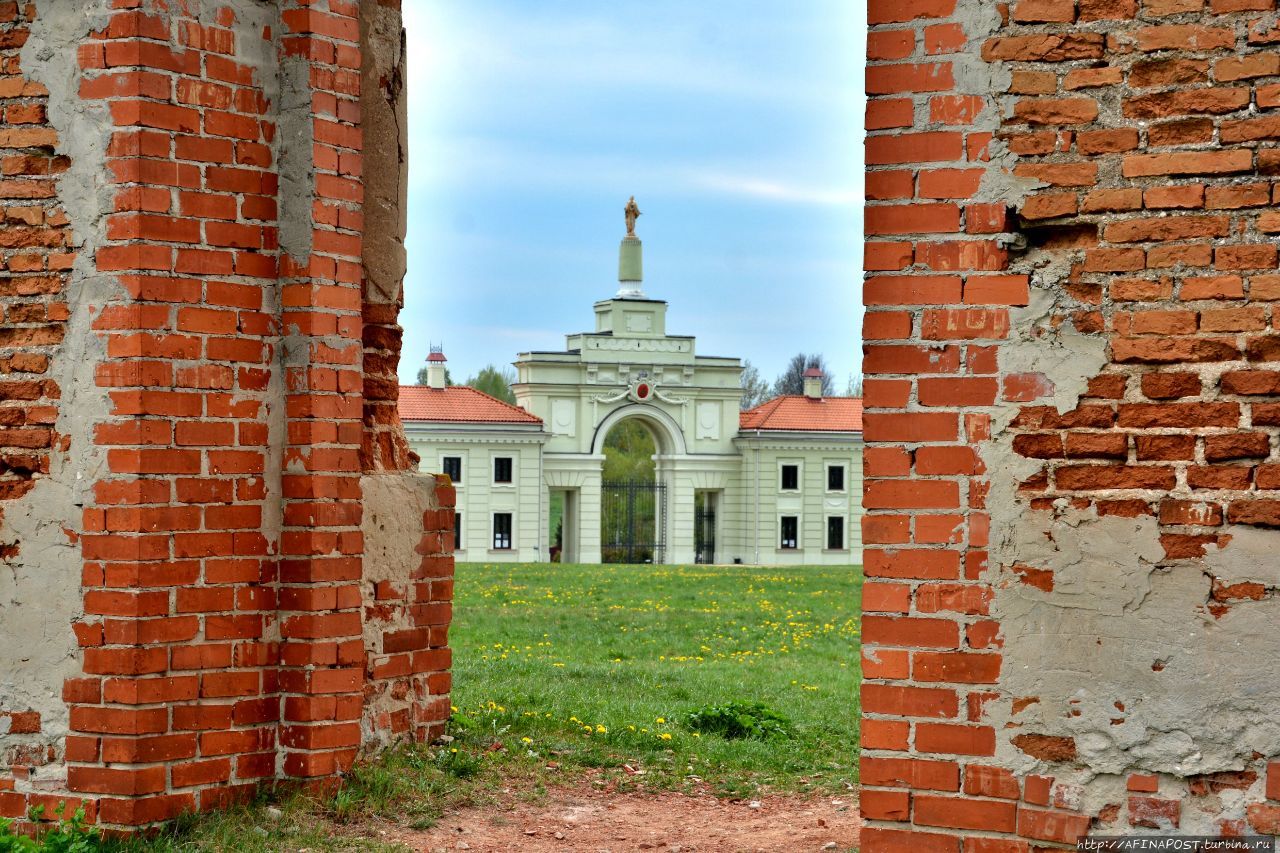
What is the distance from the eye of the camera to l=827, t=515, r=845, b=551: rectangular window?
51344mm

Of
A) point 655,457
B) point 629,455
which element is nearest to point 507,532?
point 655,457

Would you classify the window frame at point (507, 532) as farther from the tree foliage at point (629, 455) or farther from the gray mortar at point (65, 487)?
the gray mortar at point (65, 487)

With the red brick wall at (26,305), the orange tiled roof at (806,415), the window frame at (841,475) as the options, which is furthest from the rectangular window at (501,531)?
the red brick wall at (26,305)

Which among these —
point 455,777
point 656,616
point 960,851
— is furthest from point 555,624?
point 960,851

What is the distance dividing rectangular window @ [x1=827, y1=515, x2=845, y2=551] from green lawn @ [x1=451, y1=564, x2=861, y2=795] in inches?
983

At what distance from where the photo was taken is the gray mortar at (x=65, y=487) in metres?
5.13

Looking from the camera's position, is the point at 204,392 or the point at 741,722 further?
the point at 741,722

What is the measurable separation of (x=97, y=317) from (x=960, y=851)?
3.45 m

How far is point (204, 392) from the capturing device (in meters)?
5.27

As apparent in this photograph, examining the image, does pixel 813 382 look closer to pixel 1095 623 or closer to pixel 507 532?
pixel 507 532

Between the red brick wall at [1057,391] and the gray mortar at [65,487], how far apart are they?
2.78 m

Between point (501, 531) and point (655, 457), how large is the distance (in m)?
6.25

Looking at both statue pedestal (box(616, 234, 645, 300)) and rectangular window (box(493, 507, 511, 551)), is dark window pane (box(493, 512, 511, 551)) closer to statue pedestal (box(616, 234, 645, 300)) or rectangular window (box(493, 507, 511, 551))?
rectangular window (box(493, 507, 511, 551))

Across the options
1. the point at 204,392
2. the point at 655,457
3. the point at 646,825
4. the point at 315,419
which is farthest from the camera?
the point at 655,457
